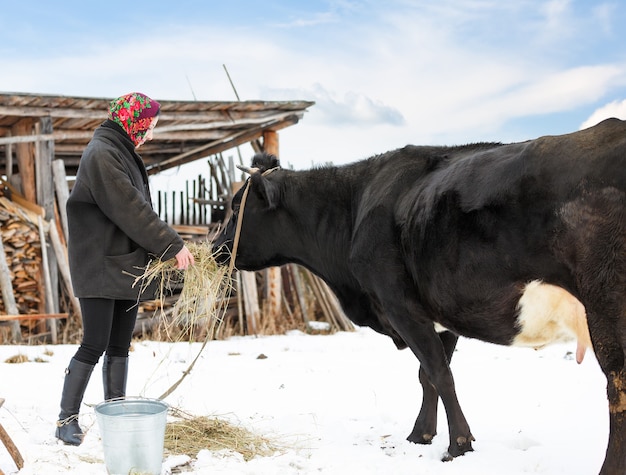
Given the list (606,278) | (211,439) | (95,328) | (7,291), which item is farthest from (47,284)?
(606,278)

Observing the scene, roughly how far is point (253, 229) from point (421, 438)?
182cm

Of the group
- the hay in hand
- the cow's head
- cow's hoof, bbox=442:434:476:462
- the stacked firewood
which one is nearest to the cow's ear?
the cow's head

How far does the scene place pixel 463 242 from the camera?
373 centimetres

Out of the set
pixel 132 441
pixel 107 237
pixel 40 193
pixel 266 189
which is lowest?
pixel 132 441

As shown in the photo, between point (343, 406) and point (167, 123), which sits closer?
point (343, 406)

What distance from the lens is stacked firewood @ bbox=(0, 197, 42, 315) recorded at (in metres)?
9.81

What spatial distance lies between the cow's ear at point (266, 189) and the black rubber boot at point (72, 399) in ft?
5.23

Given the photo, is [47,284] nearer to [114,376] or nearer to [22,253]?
[22,253]

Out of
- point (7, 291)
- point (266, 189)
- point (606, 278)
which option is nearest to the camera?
point (606, 278)

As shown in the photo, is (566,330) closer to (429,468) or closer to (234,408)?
(429,468)

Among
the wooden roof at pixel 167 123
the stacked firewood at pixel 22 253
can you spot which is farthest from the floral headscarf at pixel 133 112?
the stacked firewood at pixel 22 253

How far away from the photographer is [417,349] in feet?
13.6

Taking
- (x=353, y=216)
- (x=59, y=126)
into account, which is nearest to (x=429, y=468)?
(x=353, y=216)

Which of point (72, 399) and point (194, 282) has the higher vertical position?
point (194, 282)
